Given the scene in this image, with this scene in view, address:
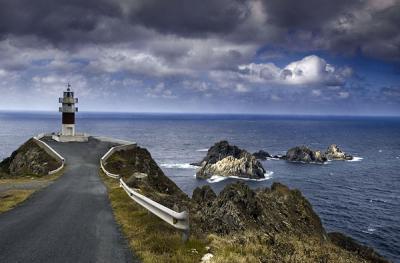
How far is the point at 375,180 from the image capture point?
101 meters

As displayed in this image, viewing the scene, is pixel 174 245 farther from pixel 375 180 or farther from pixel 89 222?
pixel 375 180

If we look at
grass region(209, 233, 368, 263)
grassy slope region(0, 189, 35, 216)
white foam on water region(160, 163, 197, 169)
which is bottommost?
white foam on water region(160, 163, 197, 169)

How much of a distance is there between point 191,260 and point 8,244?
6429 millimetres

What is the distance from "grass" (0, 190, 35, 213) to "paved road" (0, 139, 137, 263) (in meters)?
0.59

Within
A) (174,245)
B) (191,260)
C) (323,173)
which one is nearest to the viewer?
(191,260)

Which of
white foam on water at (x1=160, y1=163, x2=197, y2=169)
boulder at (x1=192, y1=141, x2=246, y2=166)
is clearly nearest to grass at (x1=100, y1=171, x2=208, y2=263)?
boulder at (x1=192, y1=141, x2=246, y2=166)

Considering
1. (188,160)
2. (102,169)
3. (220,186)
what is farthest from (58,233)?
(188,160)

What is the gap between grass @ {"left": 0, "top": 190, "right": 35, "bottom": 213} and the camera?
66.7 feet

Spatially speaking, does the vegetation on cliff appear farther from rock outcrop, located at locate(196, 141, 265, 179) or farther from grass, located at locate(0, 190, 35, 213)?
rock outcrop, located at locate(196, 141, 265, 179)

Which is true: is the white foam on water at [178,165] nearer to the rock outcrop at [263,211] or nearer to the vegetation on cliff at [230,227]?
the vegetation on cliff at [230,227]

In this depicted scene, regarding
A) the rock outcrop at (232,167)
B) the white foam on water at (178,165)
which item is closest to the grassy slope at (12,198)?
the rock outcrop at (232,167)

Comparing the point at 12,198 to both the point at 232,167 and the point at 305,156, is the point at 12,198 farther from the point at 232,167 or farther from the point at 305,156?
the point at 305,156

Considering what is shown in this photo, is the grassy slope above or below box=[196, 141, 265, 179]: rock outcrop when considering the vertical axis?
above

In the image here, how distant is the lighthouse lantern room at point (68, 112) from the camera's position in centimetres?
7306
